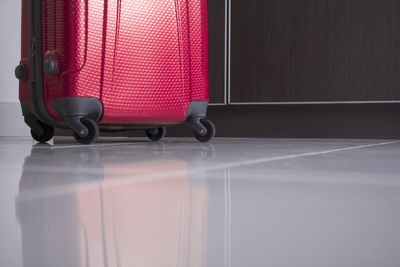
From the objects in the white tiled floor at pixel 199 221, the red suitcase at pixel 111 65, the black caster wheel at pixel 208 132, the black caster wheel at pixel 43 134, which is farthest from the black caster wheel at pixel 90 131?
the white tiled floor at pixel 199 221

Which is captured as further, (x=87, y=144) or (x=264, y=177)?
(x=87, y=144)

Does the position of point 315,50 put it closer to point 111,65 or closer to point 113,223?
point 111,65

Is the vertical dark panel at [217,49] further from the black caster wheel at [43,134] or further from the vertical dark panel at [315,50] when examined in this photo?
the black caster wheel at [43,134]

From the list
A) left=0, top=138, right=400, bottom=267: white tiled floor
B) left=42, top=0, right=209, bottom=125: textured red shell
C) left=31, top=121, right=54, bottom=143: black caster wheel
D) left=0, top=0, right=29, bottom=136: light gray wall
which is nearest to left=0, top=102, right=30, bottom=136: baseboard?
left=0, top=0, right=29, bottom=136: light gray wall

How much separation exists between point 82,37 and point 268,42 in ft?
4.18

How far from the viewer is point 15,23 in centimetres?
222

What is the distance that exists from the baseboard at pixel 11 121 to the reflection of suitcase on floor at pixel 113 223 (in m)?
1.78

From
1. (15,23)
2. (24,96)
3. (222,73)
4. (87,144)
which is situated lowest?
(87,144)

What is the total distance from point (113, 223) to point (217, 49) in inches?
91.7

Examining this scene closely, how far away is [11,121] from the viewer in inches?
86.5

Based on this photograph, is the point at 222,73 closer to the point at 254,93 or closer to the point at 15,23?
the point at 254,93

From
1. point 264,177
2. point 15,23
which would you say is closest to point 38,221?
point 264,177

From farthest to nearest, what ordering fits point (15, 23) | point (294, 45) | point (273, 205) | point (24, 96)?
point (294, 45) < point (15, 23) < point (24, 96) < point (273, 205)

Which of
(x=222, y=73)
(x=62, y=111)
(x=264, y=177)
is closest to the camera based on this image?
(x=264, y=177)
